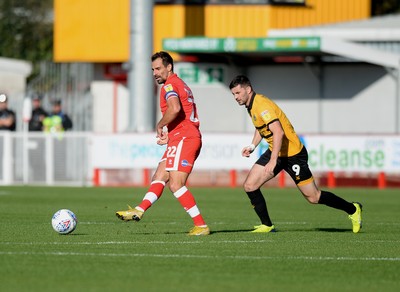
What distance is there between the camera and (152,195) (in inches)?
537

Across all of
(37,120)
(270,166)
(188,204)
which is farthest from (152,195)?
(37,120)

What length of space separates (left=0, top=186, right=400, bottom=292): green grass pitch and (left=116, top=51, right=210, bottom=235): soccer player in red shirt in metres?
0.40

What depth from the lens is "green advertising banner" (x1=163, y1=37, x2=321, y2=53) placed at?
31.1 m

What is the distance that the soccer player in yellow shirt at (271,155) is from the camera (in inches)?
540

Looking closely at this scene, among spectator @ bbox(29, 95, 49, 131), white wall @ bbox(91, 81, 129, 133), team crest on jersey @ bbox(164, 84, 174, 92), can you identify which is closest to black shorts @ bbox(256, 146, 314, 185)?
team crest on jersey @ bbox(164, 84, 174, 92)

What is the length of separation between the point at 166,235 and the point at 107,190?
1264 centimetres

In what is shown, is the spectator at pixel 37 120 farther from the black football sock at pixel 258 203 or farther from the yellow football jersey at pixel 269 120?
the yellow football jersey at pixel 269 120

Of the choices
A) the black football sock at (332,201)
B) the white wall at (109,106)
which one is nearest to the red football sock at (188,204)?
the black football sock at (332,201)

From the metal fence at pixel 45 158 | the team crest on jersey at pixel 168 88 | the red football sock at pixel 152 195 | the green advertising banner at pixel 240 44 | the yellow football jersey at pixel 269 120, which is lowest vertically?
the metal fence at pixel 45 158

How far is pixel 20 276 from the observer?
959cm

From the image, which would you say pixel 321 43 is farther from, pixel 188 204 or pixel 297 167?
pixel 188 204

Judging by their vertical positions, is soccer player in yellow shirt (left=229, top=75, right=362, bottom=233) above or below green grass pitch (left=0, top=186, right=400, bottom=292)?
above

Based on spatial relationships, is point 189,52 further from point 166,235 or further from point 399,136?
point 166,235

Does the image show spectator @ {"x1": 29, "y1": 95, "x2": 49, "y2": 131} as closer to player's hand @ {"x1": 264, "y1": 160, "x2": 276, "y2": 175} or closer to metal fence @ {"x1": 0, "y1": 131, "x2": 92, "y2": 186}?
metal fence @ {"x1": 0, "y1": 131, "x2": 92, "y2": 186}
